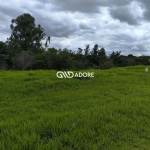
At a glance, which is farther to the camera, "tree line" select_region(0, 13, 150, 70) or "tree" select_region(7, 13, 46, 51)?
"tree" select_region(7, 13, 46, 51)

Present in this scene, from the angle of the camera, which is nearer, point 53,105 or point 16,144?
point 16,144

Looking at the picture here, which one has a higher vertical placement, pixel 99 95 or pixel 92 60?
pixel 92 60

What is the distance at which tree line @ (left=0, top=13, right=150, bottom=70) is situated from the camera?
21.1m

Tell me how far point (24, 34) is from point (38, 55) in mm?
9824

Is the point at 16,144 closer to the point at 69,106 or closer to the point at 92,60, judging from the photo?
the point at 69,106

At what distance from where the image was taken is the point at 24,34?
30766 mm

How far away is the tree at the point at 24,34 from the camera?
30.5 meters

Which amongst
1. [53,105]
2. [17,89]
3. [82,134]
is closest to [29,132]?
[82,134]

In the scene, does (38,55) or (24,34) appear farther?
(24,34)

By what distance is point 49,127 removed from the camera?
214 cm

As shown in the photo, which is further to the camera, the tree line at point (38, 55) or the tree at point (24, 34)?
the tree at point (24, 34)

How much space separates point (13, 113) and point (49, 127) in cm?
133

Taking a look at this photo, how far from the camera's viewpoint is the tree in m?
30.5

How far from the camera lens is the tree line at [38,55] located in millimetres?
21062
